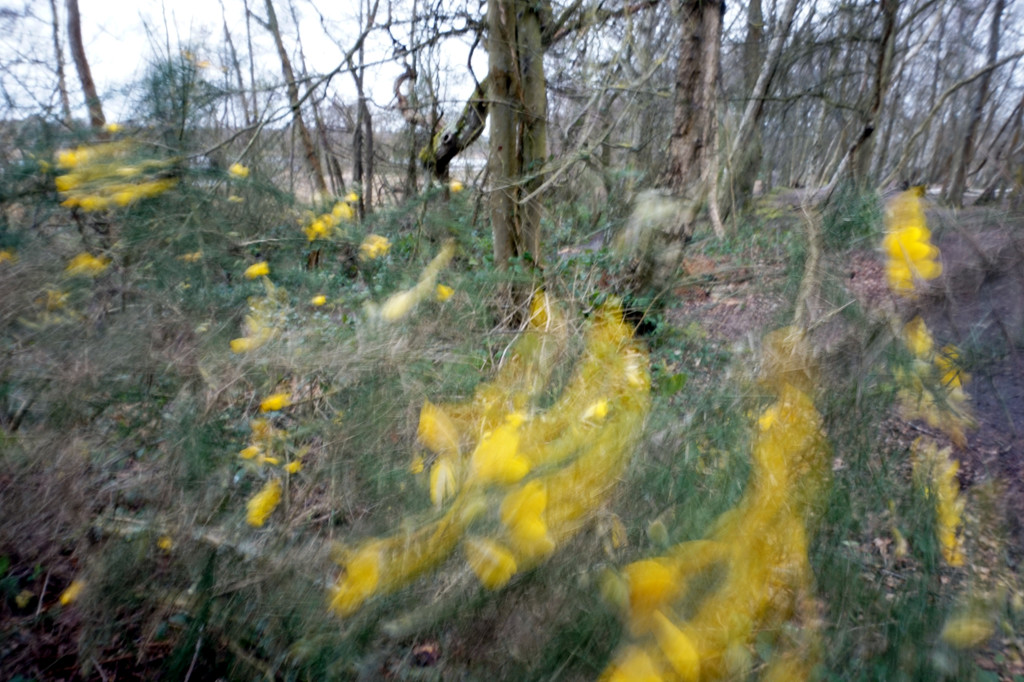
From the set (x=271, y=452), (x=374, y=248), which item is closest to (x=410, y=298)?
(x=271, y=452)

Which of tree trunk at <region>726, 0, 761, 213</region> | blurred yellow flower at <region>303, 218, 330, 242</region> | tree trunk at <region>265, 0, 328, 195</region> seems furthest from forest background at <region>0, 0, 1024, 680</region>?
tree trunk at <region>726, 0, 761, 213</region>

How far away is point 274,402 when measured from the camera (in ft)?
6.62

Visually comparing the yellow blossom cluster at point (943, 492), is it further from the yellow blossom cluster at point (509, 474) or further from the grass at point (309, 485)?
the yellow blossom cluster at point (509, 474)

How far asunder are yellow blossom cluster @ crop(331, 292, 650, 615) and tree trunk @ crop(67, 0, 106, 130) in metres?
2.37

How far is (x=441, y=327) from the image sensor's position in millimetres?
2389

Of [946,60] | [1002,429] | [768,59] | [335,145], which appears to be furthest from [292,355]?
[946,60]

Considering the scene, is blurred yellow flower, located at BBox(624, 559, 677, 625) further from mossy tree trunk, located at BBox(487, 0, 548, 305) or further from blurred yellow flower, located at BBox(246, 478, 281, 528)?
mossy tree trunk, located at BBox(487, 0, 548, 305)

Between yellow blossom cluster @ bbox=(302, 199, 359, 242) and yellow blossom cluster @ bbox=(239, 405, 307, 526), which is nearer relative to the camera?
yellow blossom cluster @ bbox=(239, 405, 307, 526)

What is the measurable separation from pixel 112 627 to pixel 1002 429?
3.10 m

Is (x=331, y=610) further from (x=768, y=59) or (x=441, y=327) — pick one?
(x=768, y=59)

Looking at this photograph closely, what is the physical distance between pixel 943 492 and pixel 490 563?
1.51 metres

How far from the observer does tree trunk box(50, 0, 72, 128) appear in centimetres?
265

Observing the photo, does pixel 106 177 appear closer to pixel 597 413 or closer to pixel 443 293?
pixel 443 293

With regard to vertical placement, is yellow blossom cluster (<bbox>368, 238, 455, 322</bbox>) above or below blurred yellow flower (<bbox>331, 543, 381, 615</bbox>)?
above
